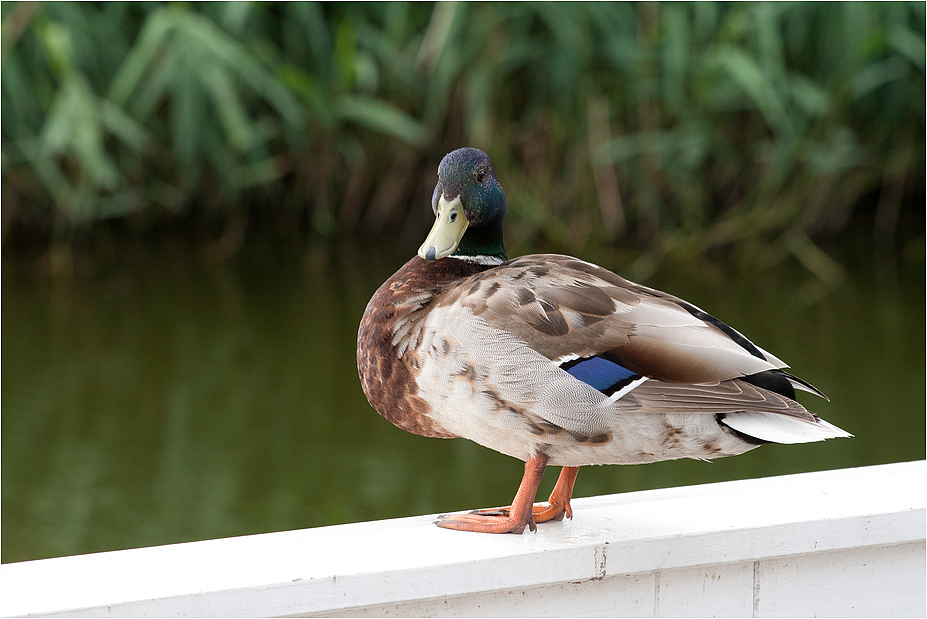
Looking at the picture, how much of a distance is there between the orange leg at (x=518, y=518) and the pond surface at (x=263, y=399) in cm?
136

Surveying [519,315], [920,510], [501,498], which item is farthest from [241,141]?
[920,510]

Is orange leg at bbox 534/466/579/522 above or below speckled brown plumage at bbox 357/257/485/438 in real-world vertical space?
below

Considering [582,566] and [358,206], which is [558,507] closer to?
[582,566]

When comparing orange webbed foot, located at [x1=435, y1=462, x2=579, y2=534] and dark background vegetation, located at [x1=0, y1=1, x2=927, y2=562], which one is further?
dark background vegetation, located at [x1=0, y1=1, x2=927, y2=562]

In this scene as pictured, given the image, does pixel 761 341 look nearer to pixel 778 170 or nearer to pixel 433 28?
pixel 778 170

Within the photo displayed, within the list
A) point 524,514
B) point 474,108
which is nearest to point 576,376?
point 524,514

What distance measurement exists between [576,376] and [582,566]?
18 centimetres

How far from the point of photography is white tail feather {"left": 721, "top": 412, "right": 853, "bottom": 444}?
99cm

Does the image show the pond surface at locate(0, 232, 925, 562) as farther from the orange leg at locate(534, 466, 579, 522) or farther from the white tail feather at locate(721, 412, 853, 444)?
the white tail feather at locate(721, 412, 853, 444)

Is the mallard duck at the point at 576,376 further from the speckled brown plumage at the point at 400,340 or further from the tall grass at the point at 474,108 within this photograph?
the tall grass at the point at 474,108

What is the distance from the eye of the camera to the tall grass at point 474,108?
3.27m

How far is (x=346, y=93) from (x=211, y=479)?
1484 mm

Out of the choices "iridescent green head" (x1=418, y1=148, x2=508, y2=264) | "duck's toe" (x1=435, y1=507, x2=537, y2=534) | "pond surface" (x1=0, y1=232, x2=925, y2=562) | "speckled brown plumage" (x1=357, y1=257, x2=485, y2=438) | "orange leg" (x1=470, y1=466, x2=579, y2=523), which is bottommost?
"pond surface" (x1=0, y1=232, x2=925, y2=562)

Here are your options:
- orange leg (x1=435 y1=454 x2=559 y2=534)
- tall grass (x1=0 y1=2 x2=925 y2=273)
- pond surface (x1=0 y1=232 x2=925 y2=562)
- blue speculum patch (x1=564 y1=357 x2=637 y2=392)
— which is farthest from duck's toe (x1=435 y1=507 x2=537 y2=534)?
tall grass (x1=0 y1=2 x2=925 y2=273)
